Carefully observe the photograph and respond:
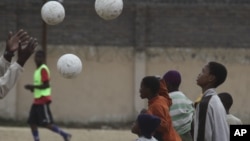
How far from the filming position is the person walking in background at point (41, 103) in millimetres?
14141

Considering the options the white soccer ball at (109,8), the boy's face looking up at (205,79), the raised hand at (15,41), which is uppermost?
the white soccer ball at (109,8)

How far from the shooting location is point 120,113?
18656mm

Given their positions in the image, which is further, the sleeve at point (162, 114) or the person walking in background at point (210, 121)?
the sleeve at point (162, 114)

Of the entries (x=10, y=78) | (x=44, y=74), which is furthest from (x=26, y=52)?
(x=44, y=74)

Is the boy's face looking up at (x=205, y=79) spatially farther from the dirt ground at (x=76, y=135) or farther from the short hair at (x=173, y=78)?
the dirt ground at (x=76, y=135)

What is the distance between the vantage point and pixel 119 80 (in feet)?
61.2

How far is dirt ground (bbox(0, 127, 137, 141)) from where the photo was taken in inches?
619

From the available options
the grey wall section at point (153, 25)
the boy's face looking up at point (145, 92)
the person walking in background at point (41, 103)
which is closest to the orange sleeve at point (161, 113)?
the boy's face looking up at point (145, 92)

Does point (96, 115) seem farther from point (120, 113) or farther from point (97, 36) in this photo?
point (97, 36)

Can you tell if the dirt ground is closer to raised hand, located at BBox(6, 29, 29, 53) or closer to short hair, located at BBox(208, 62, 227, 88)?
short hair, located at BBox(208, 62, 227, 88)

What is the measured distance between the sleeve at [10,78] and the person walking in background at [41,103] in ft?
27.3

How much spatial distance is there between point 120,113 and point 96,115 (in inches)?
22.5

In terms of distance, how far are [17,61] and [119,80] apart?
1291 cm

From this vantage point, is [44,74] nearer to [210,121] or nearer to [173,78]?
[173,78]
